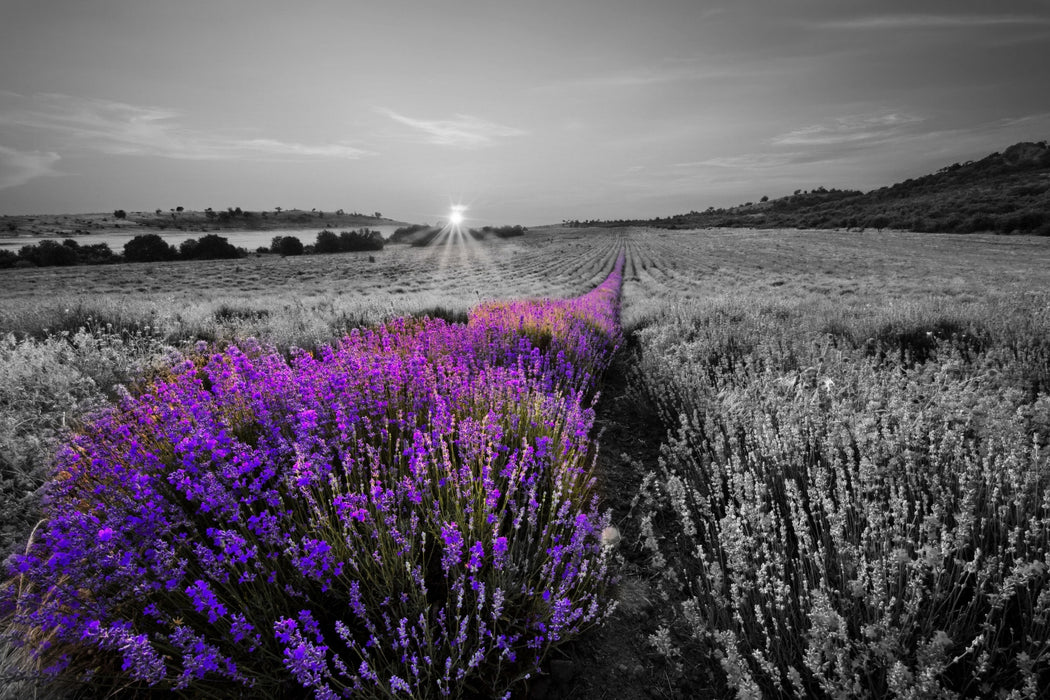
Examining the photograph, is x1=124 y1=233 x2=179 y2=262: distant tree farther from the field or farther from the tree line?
the field

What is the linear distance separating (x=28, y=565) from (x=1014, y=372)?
6992 millimetres

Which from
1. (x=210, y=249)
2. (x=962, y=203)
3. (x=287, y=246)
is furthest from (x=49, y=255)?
(x=962, y=203)

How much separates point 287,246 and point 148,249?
10717 millimetres

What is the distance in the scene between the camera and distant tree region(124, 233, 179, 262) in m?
35.8

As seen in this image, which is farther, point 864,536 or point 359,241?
point 359,241

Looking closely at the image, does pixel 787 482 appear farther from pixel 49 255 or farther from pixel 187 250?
pixel 187 250

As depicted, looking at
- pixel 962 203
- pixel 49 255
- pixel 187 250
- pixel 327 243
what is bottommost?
pixel 49 255

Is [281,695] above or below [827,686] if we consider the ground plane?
below

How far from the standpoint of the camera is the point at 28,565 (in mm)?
1548

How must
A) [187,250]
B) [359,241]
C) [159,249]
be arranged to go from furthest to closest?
[359,241], [187,250], [159,249]

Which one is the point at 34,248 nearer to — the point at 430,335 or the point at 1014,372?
the point at 430,335

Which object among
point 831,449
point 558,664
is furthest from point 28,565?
point 831,449

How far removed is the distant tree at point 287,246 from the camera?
44250mm

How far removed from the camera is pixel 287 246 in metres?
44.2
